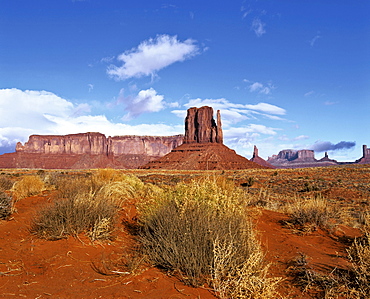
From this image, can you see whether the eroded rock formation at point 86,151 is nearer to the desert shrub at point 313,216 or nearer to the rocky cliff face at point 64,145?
the rocky cliff face at point 64,145

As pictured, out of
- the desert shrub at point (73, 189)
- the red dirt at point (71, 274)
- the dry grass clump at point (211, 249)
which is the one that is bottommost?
the red dirt at point (71, 274)

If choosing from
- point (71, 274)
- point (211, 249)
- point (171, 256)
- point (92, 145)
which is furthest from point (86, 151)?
point (211, 249)

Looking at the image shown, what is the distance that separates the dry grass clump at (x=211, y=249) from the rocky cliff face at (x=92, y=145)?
16125cm

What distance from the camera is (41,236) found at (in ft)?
17.0

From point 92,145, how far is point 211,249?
166 m

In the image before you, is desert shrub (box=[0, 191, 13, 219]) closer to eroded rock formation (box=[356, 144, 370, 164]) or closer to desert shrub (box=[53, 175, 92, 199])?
desert shrub (box=[53, 175, 92, 199])

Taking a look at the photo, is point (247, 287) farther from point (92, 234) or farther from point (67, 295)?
point (92, 234)

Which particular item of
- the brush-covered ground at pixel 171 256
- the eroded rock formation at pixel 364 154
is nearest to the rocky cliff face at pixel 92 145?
the eroded rock formation at pixel 364 154

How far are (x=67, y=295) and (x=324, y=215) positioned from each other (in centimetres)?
685

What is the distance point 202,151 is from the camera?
324 ft

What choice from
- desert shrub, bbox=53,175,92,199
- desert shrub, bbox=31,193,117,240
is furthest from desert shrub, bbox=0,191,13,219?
desert shrub, bbox=31,193,117,240

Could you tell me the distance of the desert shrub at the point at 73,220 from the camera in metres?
5.20

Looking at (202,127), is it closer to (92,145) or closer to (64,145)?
(92,145)

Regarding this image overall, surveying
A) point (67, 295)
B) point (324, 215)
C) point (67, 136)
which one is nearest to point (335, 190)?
point (324, 215)
